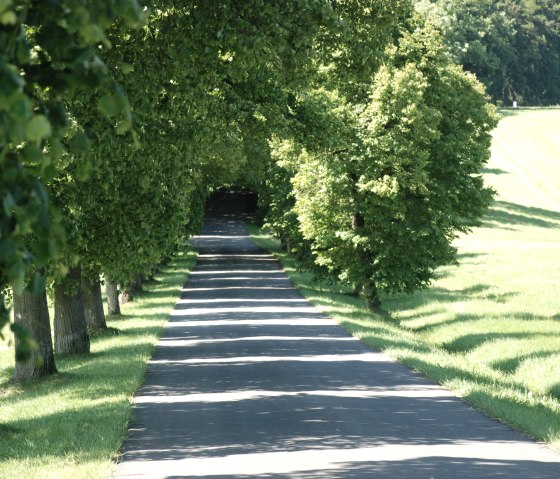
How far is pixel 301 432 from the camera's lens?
40.8ft

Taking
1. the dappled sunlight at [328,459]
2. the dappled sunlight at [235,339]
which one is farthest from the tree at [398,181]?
the dappled sunlight at [328,459]

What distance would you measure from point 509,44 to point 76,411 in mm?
118147

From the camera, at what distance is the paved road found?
10.5 m

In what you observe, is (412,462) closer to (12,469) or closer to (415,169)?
(12,469)

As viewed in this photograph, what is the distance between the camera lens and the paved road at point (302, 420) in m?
10.5

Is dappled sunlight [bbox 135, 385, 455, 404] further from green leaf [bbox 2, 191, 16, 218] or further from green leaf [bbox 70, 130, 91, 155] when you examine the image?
green leaf [bbox 2, 191, 16, 218]

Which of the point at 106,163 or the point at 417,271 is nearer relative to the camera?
the point at 106,163

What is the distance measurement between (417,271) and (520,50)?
105147mm

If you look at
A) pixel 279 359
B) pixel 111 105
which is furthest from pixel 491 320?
pixel 111 105

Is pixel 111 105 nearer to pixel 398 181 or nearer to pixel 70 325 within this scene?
pixel 70 325

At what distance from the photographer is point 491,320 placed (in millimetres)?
31812

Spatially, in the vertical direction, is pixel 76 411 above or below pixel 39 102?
below

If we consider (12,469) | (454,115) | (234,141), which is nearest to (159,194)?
(12,469)

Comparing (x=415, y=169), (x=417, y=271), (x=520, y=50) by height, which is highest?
(x=520, y=50)
